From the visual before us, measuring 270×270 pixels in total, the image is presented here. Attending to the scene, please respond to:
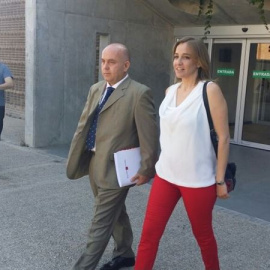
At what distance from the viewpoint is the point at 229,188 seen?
2.77 m

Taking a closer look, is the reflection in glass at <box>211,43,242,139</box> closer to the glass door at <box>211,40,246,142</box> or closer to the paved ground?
the glass door at <box>211,40,246,142</box>

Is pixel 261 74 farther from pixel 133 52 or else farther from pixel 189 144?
pixel 189 144

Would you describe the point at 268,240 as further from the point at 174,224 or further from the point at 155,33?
the point at 155,33

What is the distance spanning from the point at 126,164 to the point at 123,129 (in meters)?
0.25

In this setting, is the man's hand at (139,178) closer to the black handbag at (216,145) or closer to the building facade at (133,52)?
the black handbag at (216,145)

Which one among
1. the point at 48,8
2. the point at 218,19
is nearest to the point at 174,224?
the point at 48,8

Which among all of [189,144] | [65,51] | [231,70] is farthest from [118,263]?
[231,70]

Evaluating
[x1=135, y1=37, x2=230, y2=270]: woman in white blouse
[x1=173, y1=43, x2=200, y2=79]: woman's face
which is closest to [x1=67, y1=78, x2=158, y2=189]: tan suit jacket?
[x1=135, y1=37, x2=230, y2=270]: woman in white blouse

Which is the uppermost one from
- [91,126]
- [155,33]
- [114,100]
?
[155,33]

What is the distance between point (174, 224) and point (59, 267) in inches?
56.1

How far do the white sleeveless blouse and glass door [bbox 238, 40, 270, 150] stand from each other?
20.3 feet

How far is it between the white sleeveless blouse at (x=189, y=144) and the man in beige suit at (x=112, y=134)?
0.94 ft

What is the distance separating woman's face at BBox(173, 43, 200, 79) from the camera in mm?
2750

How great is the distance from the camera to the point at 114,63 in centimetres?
303
